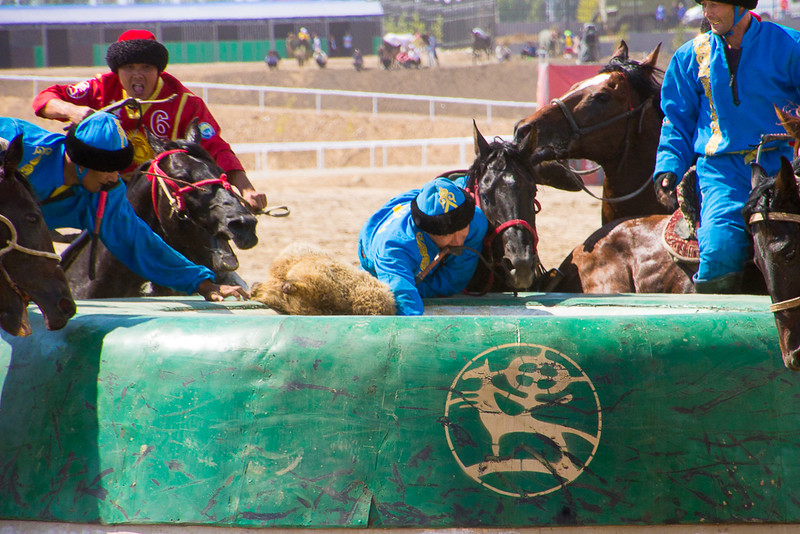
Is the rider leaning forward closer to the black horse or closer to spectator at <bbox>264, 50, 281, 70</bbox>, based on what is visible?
the black horse

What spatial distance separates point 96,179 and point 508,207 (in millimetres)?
1848

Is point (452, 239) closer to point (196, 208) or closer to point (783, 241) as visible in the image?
point (196, 208)

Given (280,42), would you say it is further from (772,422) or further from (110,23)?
(772,422)

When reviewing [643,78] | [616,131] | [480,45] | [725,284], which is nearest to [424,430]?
[725,284]

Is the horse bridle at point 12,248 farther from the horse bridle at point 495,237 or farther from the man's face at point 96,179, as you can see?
the horse bridle at point 495,237

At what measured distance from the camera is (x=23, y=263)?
2.78m

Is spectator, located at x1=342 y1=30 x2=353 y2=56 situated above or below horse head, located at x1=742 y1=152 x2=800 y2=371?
below

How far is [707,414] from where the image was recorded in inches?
105

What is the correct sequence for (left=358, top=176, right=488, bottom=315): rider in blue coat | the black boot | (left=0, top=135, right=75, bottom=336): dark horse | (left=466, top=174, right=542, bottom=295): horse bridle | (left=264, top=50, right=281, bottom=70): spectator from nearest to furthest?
(left=0, top=135, right=75, bottom=336): dark horse → (left=358, top=176, right=488, bottom=315): rider in blue coat → the black boot → (left=466, top=174, right=542, bottom=295): horse bridle → (left=264, top=50, right=281, bottom=70): spectator

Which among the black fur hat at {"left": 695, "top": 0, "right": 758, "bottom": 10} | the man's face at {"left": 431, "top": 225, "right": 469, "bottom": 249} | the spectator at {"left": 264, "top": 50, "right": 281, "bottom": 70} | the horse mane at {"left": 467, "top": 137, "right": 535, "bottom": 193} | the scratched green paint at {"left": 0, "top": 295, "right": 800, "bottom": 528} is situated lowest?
the spectator at {"left": 264, "top": 50, "right": 281, "bottom": 70}

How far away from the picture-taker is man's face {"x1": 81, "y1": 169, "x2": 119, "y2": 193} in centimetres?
332

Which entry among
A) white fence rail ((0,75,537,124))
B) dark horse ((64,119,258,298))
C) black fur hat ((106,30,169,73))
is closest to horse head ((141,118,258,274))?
dark horse ((64,119,258,298))

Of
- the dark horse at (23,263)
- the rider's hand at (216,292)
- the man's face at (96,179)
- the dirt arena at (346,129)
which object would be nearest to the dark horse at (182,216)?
the rider's hand at (216,292)

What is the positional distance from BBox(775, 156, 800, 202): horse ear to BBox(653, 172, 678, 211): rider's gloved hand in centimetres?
170
